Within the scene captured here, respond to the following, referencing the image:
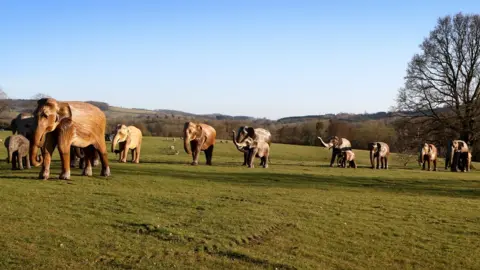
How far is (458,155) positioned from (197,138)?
21.7 metres

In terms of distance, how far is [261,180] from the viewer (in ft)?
70.3

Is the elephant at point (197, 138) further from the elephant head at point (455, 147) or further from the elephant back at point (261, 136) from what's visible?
the elephant head at point (455, 147)

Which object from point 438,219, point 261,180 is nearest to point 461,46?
point 261,180

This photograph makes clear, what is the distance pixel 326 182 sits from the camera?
22281 millimetres

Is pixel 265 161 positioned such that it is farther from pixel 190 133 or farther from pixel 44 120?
pixel 44 120

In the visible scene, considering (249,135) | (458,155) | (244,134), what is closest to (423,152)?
(458,155)

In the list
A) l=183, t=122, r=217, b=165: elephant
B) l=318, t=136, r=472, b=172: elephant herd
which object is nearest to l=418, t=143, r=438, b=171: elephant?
l=318, t=136, r=472, b=172: elephant herd

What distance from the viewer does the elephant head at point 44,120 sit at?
15219mm

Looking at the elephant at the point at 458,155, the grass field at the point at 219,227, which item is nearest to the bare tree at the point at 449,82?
the elephant at the point at 458,155

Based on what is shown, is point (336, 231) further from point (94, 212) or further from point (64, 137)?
point (64, 137)

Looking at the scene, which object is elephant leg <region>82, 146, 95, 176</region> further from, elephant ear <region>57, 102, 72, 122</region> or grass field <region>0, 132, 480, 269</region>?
elephant ear <region>57, 102, 72, 122</region>

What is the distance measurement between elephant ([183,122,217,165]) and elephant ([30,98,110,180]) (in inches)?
381

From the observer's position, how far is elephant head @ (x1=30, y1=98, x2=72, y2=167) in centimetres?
1522

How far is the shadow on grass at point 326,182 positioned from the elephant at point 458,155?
12.0 metres
